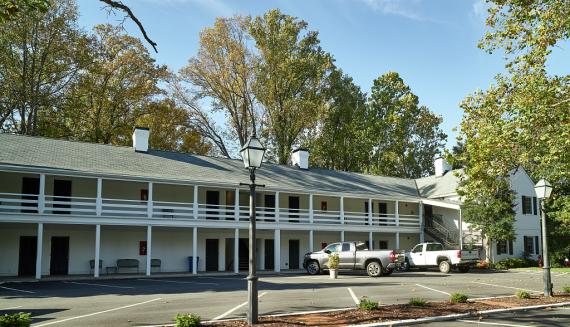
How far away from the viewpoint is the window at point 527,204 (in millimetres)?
38062

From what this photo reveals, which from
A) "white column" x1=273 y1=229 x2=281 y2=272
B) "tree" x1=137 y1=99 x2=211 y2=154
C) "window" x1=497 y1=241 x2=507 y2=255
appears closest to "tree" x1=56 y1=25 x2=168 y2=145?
"tree" x1=137 y1=99 x2=211 y2=154

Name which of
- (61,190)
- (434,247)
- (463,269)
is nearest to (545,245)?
(463,269)

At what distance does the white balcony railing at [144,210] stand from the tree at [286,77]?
13.8 meters

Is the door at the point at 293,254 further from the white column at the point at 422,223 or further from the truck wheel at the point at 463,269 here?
the truck wheel at the point at 463,269

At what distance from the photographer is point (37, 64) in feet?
132

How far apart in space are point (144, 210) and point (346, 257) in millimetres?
11169

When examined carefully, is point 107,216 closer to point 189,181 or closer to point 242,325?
point 189,181

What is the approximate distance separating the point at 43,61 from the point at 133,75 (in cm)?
706

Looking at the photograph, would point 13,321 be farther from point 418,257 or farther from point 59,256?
point 418,257

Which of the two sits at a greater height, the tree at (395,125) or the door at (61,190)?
the tree at (395,125)

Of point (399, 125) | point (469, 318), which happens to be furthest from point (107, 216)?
point (399, 125)

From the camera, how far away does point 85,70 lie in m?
42.2

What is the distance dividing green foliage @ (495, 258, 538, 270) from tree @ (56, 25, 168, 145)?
2988 cm

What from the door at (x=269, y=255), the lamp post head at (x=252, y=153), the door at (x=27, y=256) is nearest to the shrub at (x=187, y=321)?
the lamp post head at (x=252, y=153)
